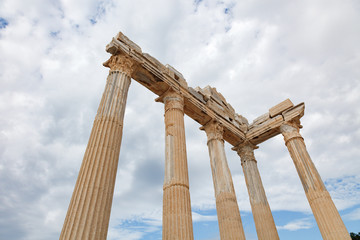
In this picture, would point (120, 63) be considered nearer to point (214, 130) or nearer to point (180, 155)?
point (180, 155)

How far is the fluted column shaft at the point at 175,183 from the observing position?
9.83 m

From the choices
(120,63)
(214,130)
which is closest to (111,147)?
(120,63)

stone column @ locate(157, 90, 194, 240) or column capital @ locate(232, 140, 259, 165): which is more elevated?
column capital @ locate(232, 140, 259, 165)

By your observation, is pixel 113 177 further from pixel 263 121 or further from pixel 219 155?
pixel 263 121

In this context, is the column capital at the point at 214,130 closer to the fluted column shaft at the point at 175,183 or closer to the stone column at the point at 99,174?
the fluted column shaft at the point at 175,183

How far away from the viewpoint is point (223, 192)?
14.5 metres

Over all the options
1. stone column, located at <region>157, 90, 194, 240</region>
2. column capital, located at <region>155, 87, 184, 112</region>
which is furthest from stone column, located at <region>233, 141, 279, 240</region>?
stone column, located at <region>157, 90, 194, 240</region>

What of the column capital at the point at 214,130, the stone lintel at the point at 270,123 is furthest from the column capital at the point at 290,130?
the column capital at the point at 214,130

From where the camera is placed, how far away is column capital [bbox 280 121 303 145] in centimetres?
1823

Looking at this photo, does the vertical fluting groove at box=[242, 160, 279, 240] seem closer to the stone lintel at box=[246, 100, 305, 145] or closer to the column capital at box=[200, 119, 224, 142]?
the stone lintel at box=[246, 100, 305, 145]

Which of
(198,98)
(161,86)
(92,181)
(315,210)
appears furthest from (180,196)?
(315,210)

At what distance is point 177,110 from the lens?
14.4 m

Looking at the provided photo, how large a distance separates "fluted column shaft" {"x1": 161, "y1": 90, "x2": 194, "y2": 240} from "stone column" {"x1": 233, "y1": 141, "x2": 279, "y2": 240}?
9.10m

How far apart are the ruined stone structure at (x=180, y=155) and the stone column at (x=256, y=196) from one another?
0.23 feet
